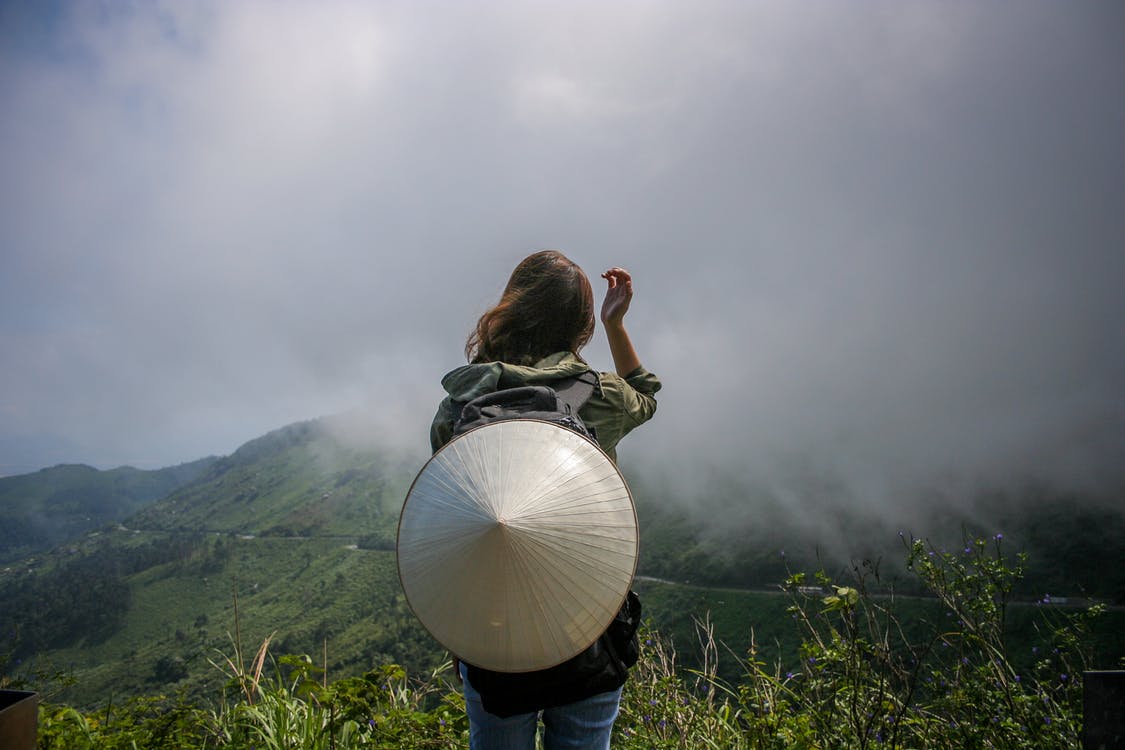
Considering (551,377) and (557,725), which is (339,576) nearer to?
(557,725)

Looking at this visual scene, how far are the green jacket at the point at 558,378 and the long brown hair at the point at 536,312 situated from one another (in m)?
0.07

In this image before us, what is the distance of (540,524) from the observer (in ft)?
3.99

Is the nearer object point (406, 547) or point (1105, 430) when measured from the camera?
point (406, 547)

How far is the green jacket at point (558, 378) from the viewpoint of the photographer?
155cm

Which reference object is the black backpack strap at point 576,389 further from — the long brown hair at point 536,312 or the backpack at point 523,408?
the long brown hair at point 536,312

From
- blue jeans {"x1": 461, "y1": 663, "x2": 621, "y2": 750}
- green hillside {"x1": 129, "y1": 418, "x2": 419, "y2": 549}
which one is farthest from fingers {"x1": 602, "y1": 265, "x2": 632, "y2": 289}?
green hillside {"x1": 129, "y1": 418, "x2": 419, "y2": 549}

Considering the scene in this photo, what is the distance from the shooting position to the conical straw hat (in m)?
1.20

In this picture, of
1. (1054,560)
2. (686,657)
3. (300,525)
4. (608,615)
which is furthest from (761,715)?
(300,525)

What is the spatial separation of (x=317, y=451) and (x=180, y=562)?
78634 millimetres

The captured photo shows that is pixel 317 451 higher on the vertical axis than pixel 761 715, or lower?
higher

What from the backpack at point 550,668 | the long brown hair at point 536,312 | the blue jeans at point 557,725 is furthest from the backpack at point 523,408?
the blue jeans at point 557,725

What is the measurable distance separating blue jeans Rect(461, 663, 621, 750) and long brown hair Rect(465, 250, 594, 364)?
920 millimetres

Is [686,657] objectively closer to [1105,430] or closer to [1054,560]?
[1054,560]

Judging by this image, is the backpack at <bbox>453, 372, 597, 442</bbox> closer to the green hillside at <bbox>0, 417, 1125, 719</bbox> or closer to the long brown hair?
the long brown hair
